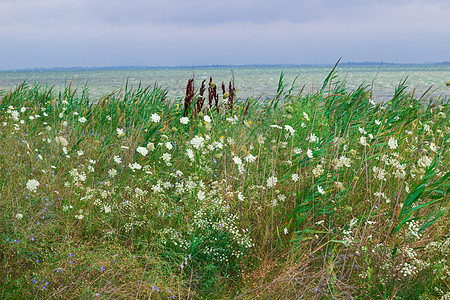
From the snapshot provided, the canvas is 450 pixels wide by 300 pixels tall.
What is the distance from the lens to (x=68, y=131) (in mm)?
4129

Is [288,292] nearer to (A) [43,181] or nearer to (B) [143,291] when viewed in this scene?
(B) [143,291]

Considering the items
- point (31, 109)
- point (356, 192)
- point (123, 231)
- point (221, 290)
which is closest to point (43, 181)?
point (123, 231)

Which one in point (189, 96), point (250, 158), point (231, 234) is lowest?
point (231, 234)

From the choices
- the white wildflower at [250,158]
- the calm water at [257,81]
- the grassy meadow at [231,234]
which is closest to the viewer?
the grassy meadow at [231,234]

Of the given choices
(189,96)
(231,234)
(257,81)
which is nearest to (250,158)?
(231,234)

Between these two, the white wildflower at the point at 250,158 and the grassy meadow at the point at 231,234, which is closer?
the grassy meadow at the point at 231,234

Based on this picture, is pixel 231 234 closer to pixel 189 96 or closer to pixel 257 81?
pixel 189 96

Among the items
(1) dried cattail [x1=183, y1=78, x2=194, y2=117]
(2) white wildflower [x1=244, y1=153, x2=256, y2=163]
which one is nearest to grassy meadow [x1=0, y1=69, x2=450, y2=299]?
Result: (2) white wildflower [x1=244, y1=153, x2=256, y2=163]

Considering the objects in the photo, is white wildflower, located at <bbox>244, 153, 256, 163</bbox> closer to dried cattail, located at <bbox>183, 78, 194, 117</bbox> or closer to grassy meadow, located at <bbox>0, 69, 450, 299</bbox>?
grassy meadow, located at <bbox>0, 69, 450, 299</bbox>

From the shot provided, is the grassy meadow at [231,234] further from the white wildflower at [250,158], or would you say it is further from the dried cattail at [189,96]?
the dried cattail at [189,96]

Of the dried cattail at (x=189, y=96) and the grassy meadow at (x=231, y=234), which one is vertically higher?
the dried cattail at (x=189, y=96)

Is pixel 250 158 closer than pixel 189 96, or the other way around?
pixel 250 158

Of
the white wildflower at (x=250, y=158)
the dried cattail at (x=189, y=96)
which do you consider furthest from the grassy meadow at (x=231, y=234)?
the dried cattail at (x=189, y=96)

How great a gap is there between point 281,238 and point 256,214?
23 cm
